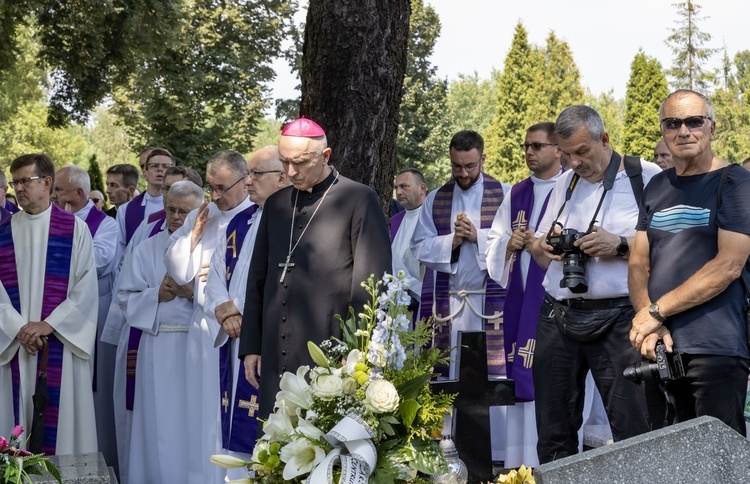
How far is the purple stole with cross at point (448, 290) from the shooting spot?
8.54 m

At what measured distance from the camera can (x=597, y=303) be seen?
548 cm

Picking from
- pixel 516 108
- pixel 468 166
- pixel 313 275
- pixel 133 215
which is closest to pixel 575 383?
pixel 313 275

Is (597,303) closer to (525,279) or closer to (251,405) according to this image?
(251,405)

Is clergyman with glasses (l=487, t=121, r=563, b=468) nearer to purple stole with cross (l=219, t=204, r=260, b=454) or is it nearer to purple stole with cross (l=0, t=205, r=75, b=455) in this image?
purple stole with cross (l=219, t=204, r=260, b=454)

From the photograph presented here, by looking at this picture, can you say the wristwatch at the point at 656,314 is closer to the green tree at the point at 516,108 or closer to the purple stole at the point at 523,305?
the purple stole at the point at 523,305

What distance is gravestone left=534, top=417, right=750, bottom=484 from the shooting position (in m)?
2.84

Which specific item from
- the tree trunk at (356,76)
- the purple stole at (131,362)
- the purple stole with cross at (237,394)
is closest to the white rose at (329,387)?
the purple stole with cross at (237,394)

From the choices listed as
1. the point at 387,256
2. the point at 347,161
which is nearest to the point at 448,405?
the point at 387,256

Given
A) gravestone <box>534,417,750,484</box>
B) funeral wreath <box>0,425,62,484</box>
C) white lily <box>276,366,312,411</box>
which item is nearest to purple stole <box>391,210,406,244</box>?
funeral wreath <box>0,425,62,484</box>

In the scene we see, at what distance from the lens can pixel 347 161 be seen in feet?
25.5

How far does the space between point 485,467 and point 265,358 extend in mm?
1509

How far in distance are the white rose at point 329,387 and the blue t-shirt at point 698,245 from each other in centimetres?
171

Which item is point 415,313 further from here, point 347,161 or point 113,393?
point 113,393

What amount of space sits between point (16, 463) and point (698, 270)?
10.8ft
